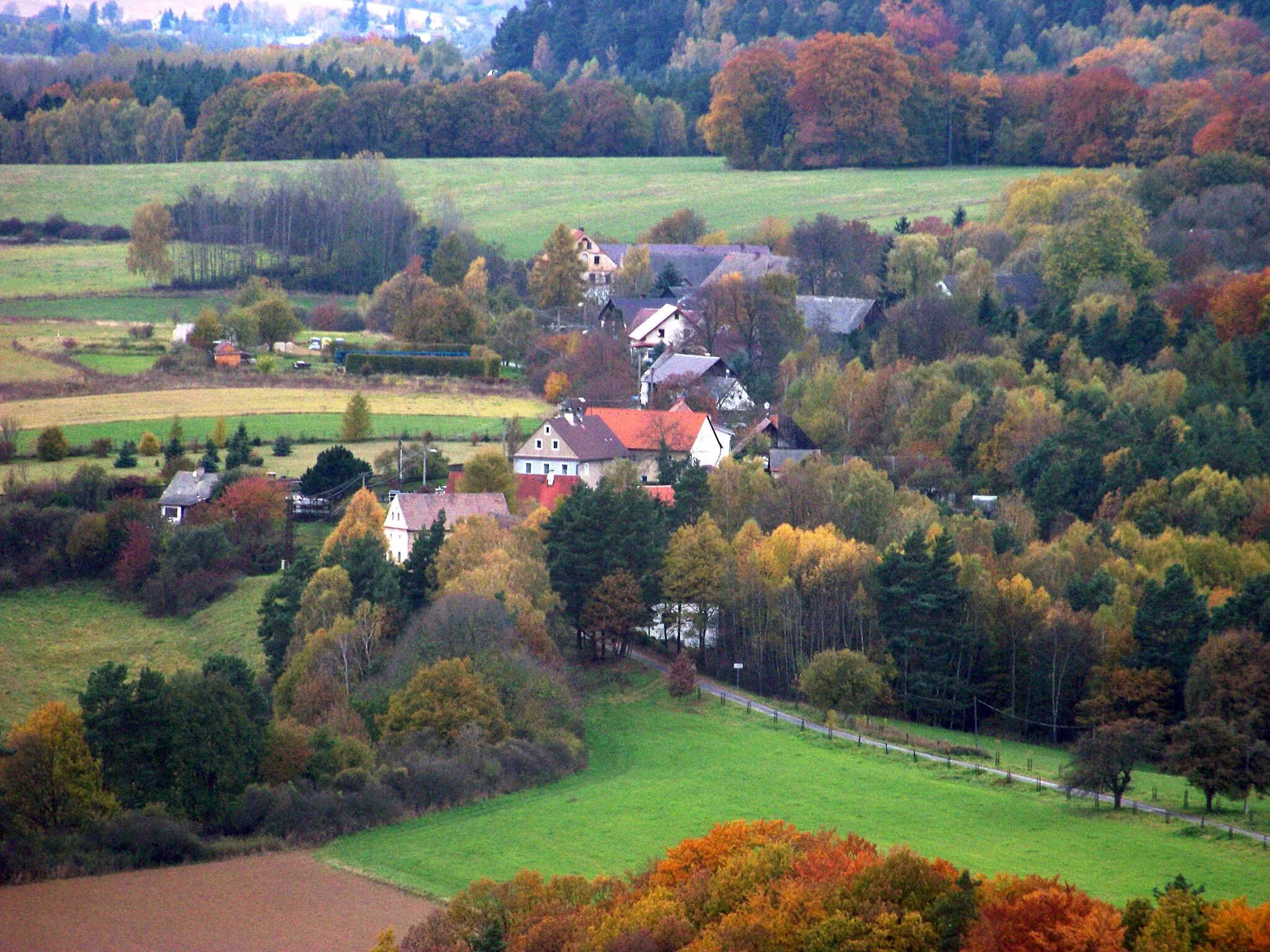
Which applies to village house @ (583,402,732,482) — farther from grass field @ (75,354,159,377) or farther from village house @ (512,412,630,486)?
grass field @ (75,354,159,377)

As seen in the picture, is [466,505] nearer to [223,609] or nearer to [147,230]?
[223,609]

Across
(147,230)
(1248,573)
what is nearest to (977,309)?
(1248,573)

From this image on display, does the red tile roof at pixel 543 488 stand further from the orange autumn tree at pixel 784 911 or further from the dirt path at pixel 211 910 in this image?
the orange autumn tree at pixel 784 911

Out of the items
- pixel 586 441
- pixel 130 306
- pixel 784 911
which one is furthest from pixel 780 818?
pixel 130 306

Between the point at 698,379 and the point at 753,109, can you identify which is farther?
the point at 753,109

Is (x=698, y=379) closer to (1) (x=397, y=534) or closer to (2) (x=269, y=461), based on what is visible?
(2) (x=269, y=461)

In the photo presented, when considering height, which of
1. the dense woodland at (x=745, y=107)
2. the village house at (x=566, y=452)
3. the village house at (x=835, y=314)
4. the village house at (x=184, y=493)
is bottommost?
the village house at (x=184, y=493)

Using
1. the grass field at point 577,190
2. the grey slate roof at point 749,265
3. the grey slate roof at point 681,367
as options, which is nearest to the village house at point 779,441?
the grey slate roof at point 681,367
